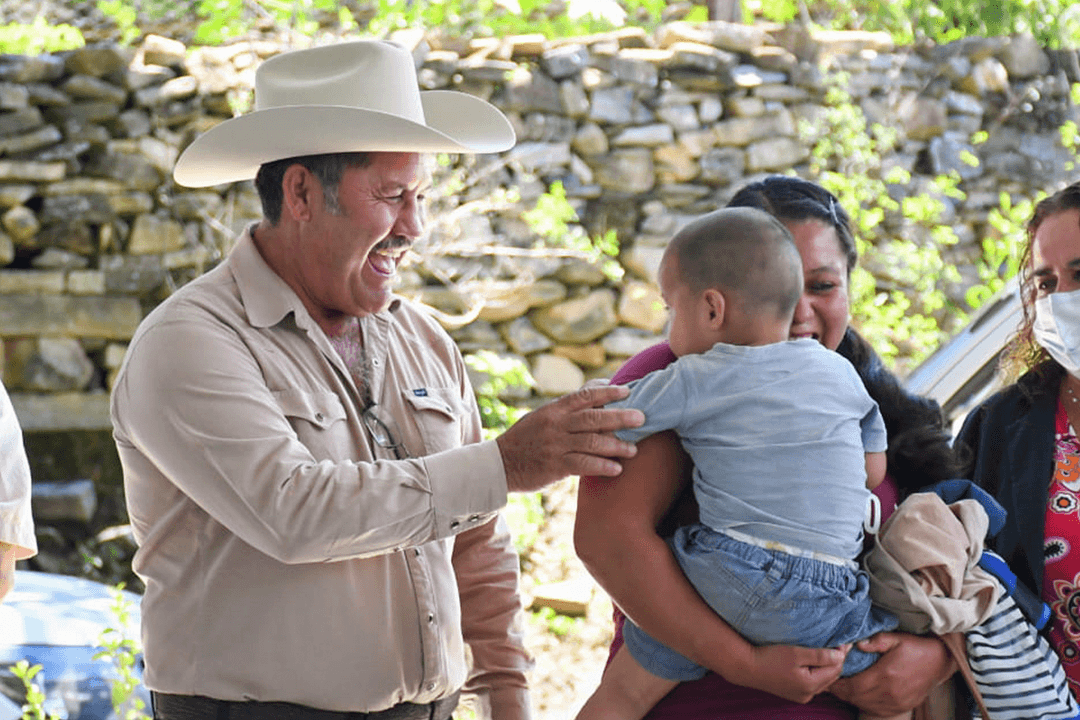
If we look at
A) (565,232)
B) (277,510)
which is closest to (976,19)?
(565,232)

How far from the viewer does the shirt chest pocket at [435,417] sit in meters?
2.15

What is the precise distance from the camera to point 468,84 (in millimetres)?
6707

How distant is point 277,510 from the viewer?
1778 millimetres

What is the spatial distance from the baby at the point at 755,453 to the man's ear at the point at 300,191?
2.15 ft

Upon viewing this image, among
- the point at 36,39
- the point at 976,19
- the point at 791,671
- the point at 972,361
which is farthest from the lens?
the point at 976,19

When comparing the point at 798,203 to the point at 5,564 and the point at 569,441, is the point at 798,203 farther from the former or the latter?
the point at 5,564

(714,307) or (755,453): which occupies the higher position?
(714,307)

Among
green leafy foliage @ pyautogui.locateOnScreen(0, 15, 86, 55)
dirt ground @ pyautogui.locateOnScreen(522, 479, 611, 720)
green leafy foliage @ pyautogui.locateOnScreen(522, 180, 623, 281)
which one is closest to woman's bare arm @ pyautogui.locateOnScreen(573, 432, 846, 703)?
dirt ground @ pyautogui.locateOnScreen(522, 479, 611, 720)

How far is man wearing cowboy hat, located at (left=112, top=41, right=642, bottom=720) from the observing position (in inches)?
71.7

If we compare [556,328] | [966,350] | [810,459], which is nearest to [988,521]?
[810,459]

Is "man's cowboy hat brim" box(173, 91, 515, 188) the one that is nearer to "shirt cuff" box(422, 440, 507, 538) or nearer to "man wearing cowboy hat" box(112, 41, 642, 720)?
"man wearing cowboy hat" box(112, 41, 642, 720)

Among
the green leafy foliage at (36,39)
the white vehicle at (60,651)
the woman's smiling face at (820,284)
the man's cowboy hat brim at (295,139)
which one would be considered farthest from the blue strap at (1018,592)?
the green leafy foliage at (36,39)

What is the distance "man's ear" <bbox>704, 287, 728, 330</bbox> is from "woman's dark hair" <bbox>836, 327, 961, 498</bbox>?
44 cm

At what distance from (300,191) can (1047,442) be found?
1439mm
